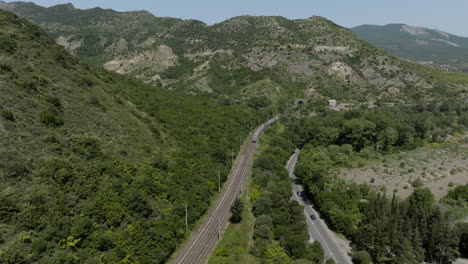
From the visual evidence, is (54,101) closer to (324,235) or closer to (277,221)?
(277,221)

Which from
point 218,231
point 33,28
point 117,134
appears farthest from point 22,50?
point 218,231

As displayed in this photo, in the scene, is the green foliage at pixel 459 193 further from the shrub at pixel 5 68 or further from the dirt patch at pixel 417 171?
the shrub at pixel 5 68

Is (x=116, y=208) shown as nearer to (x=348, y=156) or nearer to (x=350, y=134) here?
(x=348, y=156)

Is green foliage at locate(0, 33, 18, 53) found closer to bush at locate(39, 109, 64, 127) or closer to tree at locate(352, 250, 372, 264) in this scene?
bush at locate(39, 109, 64, 127)

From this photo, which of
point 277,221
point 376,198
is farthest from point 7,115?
point 376,198

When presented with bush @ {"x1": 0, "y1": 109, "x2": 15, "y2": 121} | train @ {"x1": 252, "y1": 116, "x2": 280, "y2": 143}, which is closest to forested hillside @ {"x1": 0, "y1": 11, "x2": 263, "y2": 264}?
bush @ {"x1": 0, "y1": 109, "x2": 15, "y2": 121}

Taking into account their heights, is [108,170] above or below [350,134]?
above

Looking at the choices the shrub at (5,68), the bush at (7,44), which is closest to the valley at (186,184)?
the shrub at (5,68)
